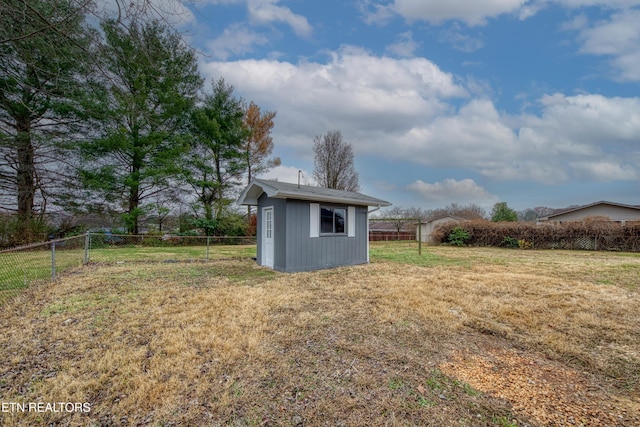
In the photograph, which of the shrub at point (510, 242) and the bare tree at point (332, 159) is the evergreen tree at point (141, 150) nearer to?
the bare tree at point (332, 159)

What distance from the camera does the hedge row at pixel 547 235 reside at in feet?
45.3

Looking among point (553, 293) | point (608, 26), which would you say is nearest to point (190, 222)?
point (553, 293)

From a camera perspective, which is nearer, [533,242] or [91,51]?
[91,51]

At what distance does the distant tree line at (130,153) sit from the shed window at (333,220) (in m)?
4.94

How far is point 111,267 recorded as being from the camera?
762 centimetres

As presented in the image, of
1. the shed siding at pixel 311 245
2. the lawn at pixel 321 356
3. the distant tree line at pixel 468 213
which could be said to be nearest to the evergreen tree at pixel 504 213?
the distant tree line at pixel 468 213

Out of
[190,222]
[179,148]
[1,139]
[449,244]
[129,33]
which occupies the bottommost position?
[449,244]

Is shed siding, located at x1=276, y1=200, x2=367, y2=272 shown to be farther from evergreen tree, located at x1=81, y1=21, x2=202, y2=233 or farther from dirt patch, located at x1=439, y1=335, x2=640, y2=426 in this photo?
evergreen tree, located at x1=81, y1=21, x2=202, y2=233

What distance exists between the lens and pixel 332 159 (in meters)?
22.0

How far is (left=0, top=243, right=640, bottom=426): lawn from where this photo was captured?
1.88m

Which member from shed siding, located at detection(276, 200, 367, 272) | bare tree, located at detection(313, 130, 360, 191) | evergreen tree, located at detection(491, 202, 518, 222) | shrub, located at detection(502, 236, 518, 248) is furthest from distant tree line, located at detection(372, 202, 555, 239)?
shed siding, located at detection(276, 200, 367, 272)

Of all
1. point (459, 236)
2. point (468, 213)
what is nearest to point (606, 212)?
point (459, 236)

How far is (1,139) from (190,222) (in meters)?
8.14

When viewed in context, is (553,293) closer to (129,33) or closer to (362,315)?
(362,315)
